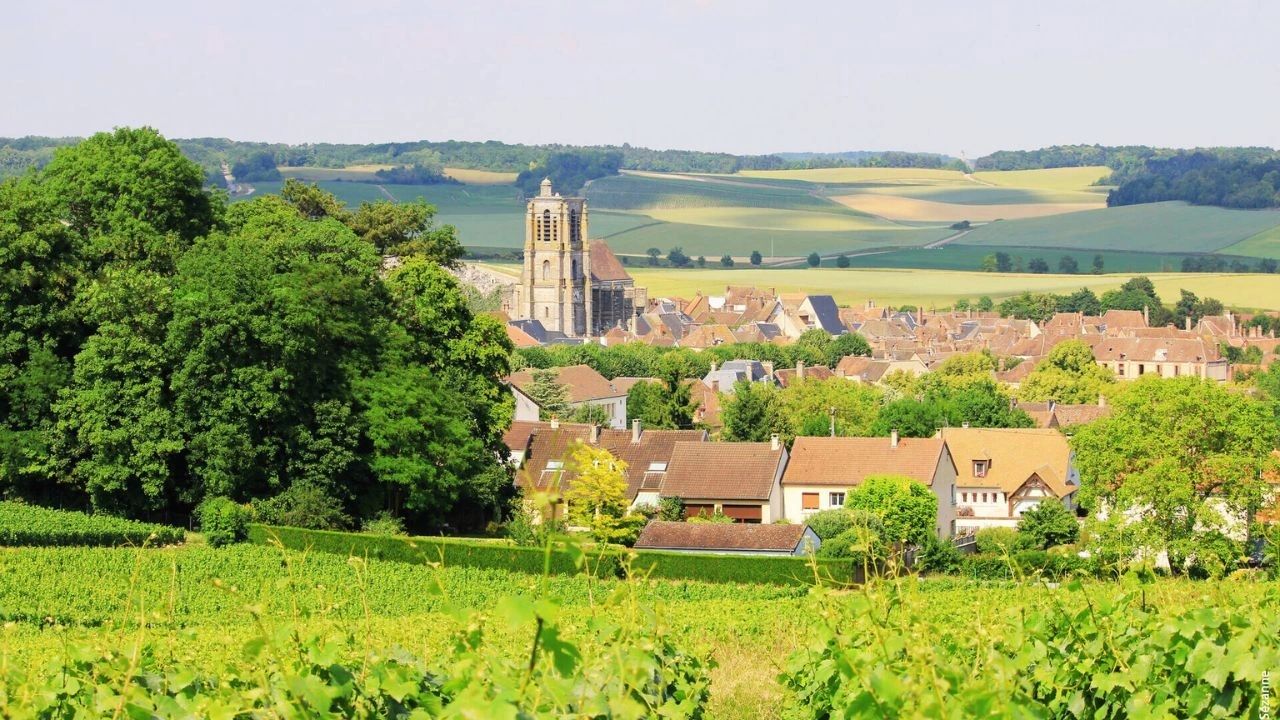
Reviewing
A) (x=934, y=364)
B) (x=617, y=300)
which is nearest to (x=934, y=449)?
(x=934, y=364)

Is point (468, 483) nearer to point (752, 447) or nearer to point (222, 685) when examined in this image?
point (752, 447)

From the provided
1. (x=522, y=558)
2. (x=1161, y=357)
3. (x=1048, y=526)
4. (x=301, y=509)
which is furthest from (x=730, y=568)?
(x=1161, y=357)

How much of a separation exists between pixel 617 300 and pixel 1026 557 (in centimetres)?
11266

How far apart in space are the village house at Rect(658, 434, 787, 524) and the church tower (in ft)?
319

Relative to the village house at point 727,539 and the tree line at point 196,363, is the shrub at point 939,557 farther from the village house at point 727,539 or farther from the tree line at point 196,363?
the tree line at point 196,363

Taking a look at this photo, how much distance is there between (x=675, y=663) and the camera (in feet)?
44.9

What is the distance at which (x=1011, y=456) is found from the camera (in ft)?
188

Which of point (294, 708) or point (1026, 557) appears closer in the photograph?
point (294, 708)

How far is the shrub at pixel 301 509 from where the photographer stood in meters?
38.0

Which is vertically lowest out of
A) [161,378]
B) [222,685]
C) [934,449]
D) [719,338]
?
[719,338]

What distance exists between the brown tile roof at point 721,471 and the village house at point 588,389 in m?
25.1

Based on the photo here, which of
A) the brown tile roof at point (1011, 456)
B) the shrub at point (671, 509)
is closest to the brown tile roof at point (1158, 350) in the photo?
the brown tile roof at point (1011, 456)

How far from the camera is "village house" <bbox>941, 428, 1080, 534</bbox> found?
56.4m

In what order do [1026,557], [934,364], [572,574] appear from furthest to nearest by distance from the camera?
[934,364] → [1026,557] → [572,574]
